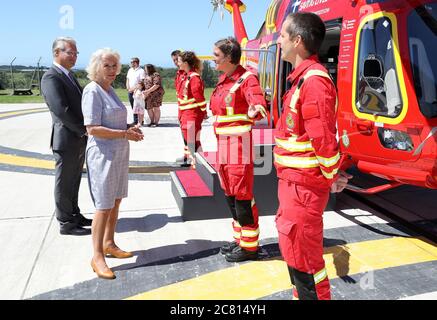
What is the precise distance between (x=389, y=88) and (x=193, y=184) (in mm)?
2461

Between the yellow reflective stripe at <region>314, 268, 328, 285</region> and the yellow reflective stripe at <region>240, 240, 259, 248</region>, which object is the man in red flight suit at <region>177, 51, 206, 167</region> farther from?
the yellow reflective stripe at <region>314, 268, 328, 285</region>

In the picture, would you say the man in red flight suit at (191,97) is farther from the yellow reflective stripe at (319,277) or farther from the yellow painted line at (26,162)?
the yellow reflective stripe at (319,277)

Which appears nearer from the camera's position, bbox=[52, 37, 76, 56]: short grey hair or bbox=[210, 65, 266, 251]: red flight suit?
bbox=[210, 65, 266, 251]: red flight suit

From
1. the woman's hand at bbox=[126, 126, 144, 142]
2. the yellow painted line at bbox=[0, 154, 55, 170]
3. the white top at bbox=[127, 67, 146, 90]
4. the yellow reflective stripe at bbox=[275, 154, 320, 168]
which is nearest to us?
the yellow reflective stripe at bbox=[275, 154, 320, 168]

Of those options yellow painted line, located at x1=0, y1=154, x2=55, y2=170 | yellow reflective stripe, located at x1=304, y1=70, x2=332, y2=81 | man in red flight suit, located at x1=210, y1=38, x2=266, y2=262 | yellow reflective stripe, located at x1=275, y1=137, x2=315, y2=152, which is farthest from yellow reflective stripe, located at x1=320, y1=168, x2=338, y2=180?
yellow painted line, located at x1=0, y1=154, x2=55, y2=170

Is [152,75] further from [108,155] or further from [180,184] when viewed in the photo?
[108,155]

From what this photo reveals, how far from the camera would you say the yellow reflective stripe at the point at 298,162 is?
2268 millimetres

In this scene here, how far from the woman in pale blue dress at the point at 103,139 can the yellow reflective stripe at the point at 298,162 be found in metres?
1.31

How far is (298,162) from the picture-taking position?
2303 millimetres

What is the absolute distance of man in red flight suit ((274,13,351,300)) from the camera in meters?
2.15

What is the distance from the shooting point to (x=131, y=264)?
11.4 feet

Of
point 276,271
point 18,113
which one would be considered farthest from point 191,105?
point 18,113

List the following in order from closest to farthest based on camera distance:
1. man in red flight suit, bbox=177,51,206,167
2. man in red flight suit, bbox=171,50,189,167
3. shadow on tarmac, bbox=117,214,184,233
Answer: shadow on tarmac, bbox=117,214,184,233
man in red flight suit, bbox=177,51,206,167
man in red flight suit, bbox=171,50,189,167

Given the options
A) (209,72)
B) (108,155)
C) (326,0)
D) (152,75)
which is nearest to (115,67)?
(108,155)
